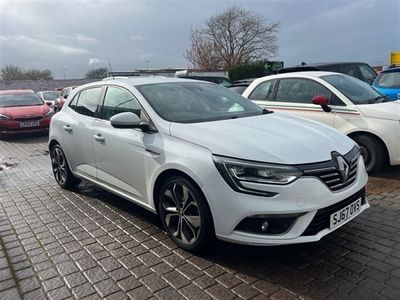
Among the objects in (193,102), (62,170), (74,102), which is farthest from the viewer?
(62,170)

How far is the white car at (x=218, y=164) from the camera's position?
2.84 meters

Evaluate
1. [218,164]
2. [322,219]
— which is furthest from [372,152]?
[218,164]

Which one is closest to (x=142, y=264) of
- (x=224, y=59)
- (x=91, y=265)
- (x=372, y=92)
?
(x=91, y=265)

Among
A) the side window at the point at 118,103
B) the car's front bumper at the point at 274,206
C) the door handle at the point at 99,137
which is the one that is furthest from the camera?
the door handle at the point at 99,137

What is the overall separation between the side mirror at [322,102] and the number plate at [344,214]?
8.37ft

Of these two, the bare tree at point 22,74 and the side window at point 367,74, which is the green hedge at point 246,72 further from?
the bare tree at point 22,74

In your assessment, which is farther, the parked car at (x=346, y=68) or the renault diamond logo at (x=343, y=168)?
the parked car at (x=346, y=68)

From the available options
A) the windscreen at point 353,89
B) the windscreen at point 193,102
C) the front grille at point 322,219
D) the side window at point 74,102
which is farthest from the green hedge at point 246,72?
the front grille at point 322,219

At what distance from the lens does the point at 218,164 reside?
9.67 ft

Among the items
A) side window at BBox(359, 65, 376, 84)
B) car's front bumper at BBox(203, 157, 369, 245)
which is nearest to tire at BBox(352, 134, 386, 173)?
car's front bumper at BBox(203, 157, 369, 245)

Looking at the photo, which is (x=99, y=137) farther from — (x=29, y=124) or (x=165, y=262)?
(x=29, y=124)

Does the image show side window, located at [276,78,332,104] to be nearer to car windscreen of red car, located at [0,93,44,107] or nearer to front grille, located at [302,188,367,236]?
front grille, located at [302,188,367,236]

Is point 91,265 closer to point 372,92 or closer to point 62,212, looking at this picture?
point 62,212

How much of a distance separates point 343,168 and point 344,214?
393 millimetres
